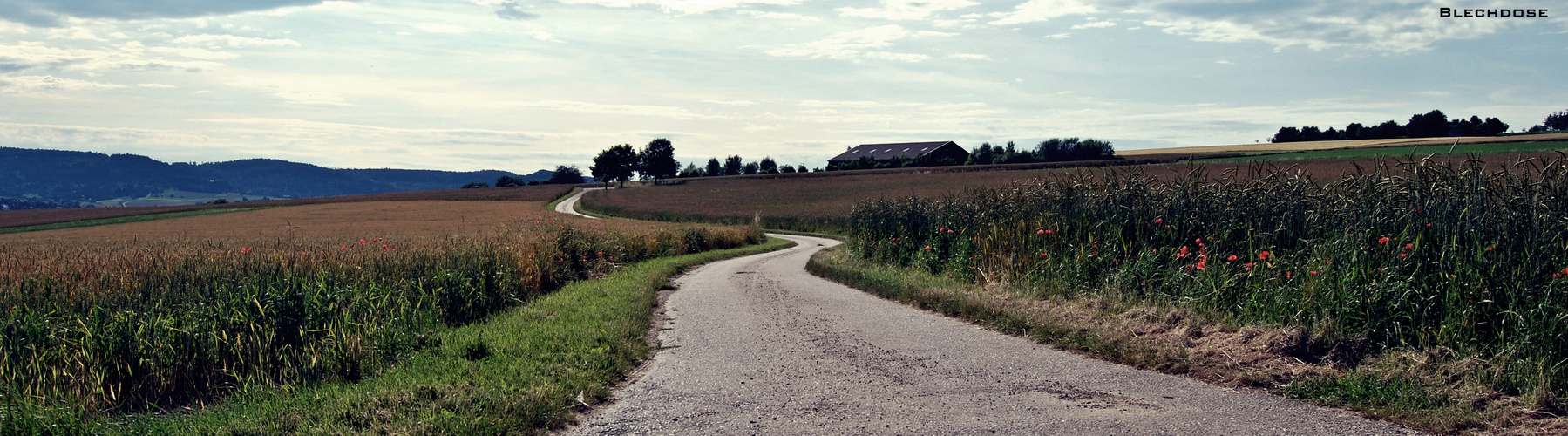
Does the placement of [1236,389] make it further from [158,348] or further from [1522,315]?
[158,348]

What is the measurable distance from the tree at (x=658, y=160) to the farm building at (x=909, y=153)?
75.5 feet

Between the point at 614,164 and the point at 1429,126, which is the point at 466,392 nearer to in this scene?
the point at 1429,126

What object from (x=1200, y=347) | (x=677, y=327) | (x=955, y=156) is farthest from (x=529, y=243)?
(x=955, y=156)

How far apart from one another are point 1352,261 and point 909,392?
4.77m

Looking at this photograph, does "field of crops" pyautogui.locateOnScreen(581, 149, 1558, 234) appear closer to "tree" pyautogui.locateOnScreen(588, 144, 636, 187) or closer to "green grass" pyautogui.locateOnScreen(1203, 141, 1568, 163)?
"green grass" pyautogui.locateOnScreen(1203, 141, 1568, 163)

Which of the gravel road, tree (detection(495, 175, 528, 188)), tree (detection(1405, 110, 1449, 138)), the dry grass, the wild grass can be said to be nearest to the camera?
the gravel road

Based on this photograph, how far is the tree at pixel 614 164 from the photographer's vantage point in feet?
406

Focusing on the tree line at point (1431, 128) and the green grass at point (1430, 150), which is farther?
the tree line at point (1431, 128)

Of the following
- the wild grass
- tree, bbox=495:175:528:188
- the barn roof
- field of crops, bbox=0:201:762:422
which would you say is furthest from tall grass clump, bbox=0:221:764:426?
tree, bbox=495:175:528:188

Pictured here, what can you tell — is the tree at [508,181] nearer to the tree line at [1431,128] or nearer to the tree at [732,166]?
the tree at [732,166]

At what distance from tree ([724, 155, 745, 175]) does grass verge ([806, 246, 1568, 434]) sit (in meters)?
139

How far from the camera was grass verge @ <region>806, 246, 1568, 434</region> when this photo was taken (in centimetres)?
544

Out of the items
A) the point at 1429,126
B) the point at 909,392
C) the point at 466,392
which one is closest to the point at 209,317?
the point at 466,392

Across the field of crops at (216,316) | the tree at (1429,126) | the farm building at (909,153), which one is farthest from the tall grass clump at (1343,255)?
the farm building at (909,153)
